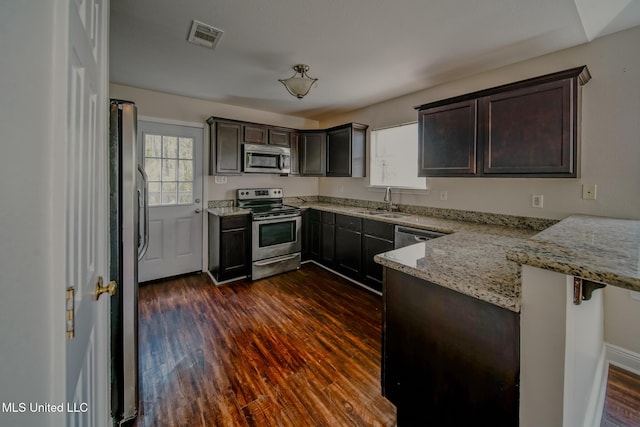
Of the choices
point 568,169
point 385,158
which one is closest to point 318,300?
point 385,158

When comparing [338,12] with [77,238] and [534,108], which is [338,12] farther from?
[77,238]

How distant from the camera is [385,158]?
4000mm

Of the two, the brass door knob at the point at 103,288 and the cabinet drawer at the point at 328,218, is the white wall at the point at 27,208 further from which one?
the cabinet drawer at the point at 328,218

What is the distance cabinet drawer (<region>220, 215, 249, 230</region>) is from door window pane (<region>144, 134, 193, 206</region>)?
759mm

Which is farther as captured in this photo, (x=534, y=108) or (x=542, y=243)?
(x=534, y=108)

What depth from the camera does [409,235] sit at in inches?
115

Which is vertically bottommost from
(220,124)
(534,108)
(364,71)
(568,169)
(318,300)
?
(318,300)

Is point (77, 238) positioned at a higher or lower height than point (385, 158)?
lower

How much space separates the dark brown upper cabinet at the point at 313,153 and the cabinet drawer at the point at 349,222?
0.96 metres

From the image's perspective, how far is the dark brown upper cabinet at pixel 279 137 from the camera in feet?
13.8

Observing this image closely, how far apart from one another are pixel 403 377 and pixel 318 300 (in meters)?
1.76

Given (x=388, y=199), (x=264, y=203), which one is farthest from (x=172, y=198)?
(x=388, y=199)

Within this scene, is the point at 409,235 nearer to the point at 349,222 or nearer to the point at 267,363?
the point at 349,222

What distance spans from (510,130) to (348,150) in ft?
7.12
